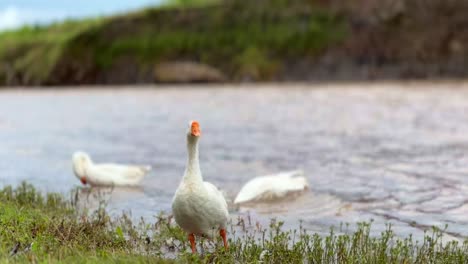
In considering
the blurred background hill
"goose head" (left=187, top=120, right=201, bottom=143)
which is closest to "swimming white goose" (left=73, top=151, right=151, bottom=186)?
"goose head" (left=187, top=120, right=201, bottom=143)

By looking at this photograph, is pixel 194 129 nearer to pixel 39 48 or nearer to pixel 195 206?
pixel 195 206

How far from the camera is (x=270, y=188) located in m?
9.95

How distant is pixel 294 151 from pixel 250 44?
39830 mm

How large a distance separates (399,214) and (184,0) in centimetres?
5630

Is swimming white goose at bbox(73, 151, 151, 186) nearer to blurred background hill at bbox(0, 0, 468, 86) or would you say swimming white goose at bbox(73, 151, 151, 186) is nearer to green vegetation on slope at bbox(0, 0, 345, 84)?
blurred background hill at bbox(0, 0, 468, 86)

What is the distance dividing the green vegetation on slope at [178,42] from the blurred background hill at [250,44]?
84 mm

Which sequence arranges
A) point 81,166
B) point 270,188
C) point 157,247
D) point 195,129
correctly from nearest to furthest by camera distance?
point 195,129, point 157,247, point 270,188, point 81,166

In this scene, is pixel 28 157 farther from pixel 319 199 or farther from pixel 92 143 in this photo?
pixel 319 199

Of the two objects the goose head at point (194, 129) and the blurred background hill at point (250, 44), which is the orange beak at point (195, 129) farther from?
the blurred background hill at point (250, 44)

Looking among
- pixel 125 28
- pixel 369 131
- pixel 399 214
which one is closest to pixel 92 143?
pixel 369 131

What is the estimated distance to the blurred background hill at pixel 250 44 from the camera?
169 ft

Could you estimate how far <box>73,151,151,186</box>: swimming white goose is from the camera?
11125 mm

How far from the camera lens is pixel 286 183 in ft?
33.7

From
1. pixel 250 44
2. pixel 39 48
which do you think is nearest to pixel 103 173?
pixel 250 44
